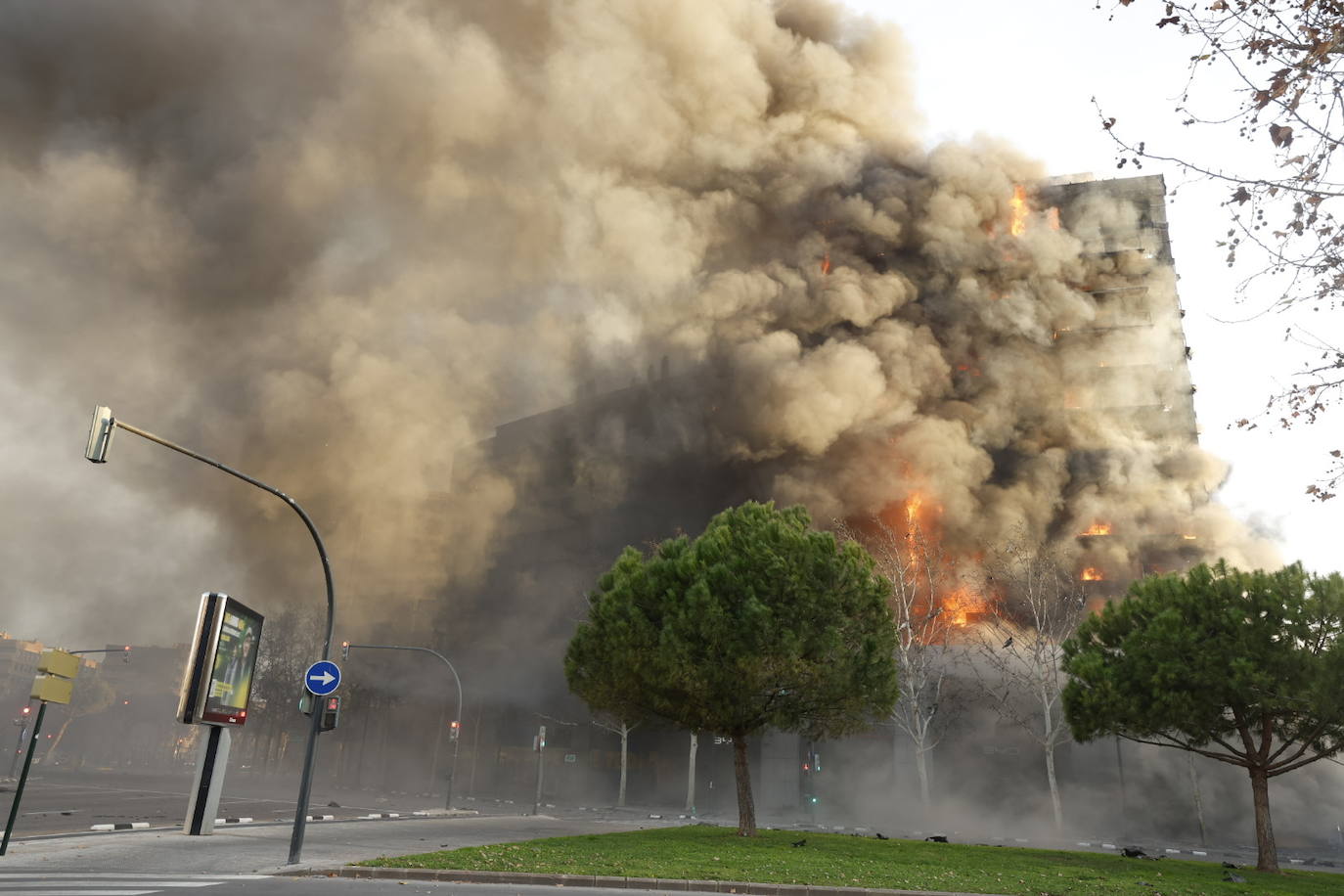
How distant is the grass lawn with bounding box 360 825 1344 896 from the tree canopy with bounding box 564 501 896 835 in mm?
3311

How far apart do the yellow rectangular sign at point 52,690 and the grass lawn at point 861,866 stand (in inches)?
207

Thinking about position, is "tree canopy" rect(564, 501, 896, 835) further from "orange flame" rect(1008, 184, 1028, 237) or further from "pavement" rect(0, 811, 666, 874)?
"orange flame" rect(1008, 184, 1028, 237)

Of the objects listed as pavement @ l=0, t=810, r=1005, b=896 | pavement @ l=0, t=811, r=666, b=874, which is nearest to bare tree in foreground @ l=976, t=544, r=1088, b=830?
pavement @ l=0, t=811, r=666, b=874

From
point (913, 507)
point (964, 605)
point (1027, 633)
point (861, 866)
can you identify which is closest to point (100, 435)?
point (861, 866)

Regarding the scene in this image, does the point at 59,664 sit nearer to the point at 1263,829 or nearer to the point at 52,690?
the point at 52,690

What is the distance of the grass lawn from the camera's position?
12617 mm

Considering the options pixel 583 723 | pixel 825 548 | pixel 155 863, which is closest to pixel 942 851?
pixel 825 548

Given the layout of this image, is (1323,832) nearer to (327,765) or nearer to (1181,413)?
(1181,413)

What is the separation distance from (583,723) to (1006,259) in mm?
45497

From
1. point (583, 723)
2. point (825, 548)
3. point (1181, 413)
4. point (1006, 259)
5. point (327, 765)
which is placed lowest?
point (327, 765)

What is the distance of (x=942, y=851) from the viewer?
63.1 feet

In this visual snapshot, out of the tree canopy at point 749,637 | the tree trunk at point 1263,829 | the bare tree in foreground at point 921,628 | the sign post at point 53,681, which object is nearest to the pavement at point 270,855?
the sign post at point 53,681

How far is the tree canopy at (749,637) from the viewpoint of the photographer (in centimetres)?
2125

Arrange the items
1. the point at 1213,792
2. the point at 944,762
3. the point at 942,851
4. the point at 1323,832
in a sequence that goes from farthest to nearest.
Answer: the point at 944,762
the point at 1213,792
the point at 1323,832
the point at 942,851
